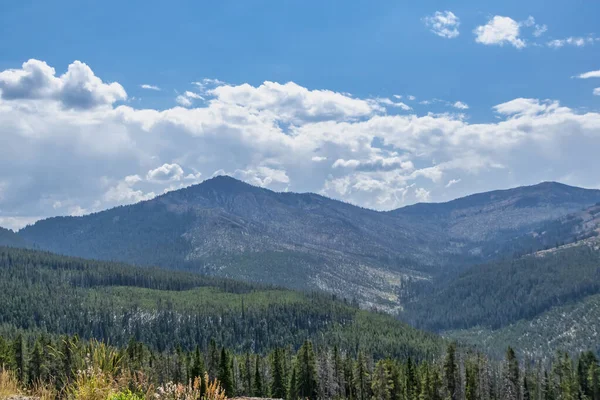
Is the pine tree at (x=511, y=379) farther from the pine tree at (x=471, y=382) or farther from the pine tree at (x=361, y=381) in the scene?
the pine tree at (x=361, y=381)

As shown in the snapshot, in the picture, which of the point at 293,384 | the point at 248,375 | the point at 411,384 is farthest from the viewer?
the point at 248,375

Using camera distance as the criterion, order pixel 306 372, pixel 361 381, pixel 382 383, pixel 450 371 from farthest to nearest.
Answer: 1. pixel 361 381
2. pixel 306 372
3. pixel 450 371
4. pixel 382 383

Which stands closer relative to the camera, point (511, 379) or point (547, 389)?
point (511, 379)

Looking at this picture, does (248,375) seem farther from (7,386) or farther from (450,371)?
(7,386)

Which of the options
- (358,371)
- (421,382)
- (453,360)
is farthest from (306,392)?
(453,360)

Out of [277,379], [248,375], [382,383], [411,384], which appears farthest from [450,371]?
[248,375]

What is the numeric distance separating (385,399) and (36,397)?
90.5 m

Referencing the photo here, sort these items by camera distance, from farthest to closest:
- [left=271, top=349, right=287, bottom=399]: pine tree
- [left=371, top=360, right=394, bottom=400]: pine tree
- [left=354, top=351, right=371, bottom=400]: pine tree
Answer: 1. [left=354, top=351, right=371, bottom=400]: pine tree
2. [left=271, top=349, right=287, bottom=399]: pine tree
3. [left=371, top=360, right=394, bottom=400]: pine tree

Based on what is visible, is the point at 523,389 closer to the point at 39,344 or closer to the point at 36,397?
the point at 39,344

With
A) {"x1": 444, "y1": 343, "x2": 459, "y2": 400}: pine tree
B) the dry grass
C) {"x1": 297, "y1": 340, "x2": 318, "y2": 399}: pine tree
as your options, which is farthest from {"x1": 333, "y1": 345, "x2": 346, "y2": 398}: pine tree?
the dry grass

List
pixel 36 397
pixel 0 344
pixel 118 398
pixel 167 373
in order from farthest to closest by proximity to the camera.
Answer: pixel 167 373 → pixel 0 344 → pixel 36 397 → pixel 118 398

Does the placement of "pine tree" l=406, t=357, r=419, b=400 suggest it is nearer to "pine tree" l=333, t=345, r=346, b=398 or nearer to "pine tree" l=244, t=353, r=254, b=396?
"pine tree" l=333, t=345, r=346, b=398

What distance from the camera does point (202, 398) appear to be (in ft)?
35.6

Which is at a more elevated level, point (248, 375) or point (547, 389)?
point (248, 375)
